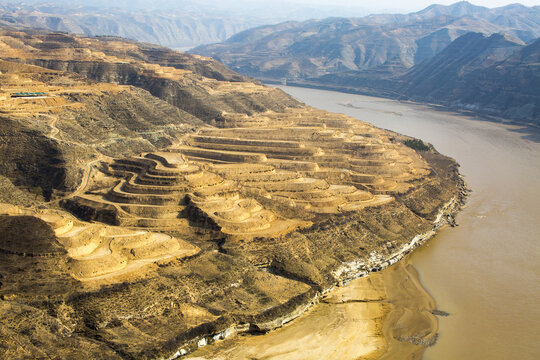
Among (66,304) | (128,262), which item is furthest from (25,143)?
(66,304)

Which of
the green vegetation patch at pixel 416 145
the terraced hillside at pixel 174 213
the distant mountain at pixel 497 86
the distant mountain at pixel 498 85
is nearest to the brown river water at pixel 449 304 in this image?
the terraced hillside at pixel 174 213

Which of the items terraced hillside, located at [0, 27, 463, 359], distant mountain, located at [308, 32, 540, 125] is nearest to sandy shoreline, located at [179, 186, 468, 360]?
terraced hillside, located at [0, 27, 463, 359]

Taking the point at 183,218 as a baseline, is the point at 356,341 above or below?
below

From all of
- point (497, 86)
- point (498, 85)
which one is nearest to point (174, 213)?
point (497, 86)

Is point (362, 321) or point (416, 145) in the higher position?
point (416, 145)

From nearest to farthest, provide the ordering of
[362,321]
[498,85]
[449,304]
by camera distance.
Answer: [362,321] → [449,304] → [498,85]

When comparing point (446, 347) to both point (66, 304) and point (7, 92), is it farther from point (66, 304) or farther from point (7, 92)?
point (7, 92)

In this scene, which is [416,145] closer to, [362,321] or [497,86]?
[362,321]
